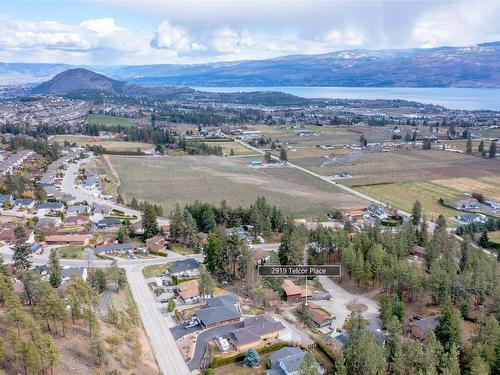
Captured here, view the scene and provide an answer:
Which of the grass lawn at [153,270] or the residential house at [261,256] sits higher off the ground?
the residential house at [261,256]

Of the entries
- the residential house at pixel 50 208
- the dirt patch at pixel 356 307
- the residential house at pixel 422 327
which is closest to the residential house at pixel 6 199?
the residential house at pixel 50 208

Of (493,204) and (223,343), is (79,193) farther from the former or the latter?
(493,204)

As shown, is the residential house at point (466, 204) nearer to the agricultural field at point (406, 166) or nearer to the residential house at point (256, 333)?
the agricultural field at point (406, 166)

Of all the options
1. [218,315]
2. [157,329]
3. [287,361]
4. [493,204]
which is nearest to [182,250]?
[218,315]

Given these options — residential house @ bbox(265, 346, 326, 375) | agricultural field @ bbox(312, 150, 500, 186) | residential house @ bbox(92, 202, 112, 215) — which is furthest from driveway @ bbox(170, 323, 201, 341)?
agricultural field @ bbox(312, 150, 500, 186)

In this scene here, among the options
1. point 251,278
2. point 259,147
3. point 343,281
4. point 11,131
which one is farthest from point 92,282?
point 11,131

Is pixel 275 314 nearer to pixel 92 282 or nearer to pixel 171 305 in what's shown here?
pixel 171 305
